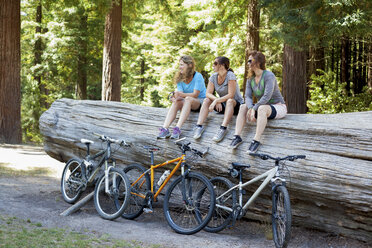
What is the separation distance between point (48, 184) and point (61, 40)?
13.2 metres

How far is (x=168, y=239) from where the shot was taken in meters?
5.04

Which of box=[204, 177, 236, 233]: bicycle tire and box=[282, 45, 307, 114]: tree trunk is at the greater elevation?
box=[282, 45, 307, 114]: tree trunk

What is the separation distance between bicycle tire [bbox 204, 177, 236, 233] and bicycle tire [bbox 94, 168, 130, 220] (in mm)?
1208

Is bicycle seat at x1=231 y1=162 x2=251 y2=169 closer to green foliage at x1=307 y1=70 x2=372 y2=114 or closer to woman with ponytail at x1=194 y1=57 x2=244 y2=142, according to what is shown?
woman with ponytail at x1=194 y1=57 x2=244 y2=142

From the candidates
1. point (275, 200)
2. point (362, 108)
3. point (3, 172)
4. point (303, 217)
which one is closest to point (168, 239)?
point (275, 200)

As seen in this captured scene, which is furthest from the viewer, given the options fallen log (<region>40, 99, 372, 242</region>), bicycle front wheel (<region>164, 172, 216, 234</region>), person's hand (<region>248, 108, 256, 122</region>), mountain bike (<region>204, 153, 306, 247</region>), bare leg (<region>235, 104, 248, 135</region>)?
bare leg (<region>235, 104, 248, 135</region>)

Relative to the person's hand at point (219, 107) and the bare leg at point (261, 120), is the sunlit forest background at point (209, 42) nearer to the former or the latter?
the person's hand at point (219, 107)

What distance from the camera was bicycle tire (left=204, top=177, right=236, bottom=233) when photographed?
17.8 feet

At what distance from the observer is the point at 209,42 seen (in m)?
18.6

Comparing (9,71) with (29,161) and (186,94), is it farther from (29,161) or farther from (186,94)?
(186,94)

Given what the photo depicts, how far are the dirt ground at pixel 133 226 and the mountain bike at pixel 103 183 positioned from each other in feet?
0.61

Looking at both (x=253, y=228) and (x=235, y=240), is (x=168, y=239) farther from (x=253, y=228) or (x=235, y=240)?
(x=253, y=228)

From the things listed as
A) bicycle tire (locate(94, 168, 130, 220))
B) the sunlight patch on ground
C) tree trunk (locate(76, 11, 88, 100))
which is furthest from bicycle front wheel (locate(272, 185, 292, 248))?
tree trunk (locate(76, 11, 88, 100))

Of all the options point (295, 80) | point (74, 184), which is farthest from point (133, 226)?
point (295, 80)
